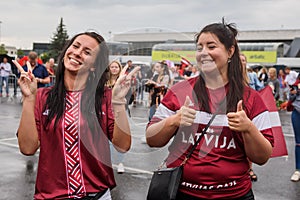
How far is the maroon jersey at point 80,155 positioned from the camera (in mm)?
2076

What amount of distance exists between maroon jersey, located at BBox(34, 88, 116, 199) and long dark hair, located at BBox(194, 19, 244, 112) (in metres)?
0.51

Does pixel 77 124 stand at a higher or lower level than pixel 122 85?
lower

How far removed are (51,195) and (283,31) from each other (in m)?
56.8

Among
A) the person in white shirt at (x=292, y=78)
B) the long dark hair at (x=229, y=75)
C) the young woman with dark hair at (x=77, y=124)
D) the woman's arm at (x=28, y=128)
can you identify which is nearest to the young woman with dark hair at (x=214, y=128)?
the long dark hair at (x=229, y=75)

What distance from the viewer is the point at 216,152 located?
217cm

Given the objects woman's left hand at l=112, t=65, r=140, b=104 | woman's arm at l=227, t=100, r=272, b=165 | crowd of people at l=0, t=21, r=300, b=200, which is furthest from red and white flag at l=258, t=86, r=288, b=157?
woman's left hand at l=112, t=65, r=140, b=104

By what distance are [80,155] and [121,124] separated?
0.27m

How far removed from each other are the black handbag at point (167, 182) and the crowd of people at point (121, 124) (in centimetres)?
4

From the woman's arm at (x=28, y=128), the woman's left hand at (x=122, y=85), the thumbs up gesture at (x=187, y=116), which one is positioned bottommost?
the woman's arm at (x=28, y=128)

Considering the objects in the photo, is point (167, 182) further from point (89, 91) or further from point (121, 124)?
point (89, 91)

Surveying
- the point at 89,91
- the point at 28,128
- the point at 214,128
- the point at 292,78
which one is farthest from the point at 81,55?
the point at 292,78

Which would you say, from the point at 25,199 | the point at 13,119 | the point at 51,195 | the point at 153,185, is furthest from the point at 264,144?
the point at 13,119

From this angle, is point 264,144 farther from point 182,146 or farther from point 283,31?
point 283,31

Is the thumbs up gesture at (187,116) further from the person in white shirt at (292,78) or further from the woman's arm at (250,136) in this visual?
→ the person in white shirt at (292,78)
